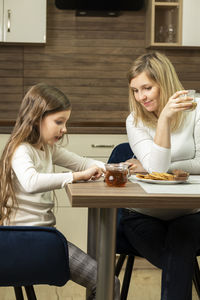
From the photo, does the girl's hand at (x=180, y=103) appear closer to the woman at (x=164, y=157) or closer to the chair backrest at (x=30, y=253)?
the woman at (x=164, y=157)

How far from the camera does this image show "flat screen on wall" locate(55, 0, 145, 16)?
4239 mm

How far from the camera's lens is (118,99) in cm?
450

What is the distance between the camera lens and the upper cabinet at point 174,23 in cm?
411

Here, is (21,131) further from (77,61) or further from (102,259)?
(77,61)

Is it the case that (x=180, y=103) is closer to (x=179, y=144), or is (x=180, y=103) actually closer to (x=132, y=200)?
(x=179, y=144)

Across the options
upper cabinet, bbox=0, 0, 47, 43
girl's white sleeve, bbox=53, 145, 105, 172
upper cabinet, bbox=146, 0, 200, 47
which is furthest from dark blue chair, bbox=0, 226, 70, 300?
upper cabinet, bbox=146, 0, 200, 47

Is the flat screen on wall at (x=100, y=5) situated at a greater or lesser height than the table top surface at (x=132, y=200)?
greater

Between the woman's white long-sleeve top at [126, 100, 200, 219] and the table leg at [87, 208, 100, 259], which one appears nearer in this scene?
the table leg at [87, 208, 100, 259]

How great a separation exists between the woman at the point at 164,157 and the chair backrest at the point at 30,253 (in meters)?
0.39

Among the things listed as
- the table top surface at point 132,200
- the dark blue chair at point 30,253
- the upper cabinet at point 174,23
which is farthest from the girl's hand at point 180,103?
the upper cabinet at point 174,23

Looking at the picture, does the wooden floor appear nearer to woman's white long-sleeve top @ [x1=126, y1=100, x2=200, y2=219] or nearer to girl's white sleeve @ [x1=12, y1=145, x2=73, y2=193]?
woman's white long-sleeve top @ [x1=126, y1=100, x2=200, y2=219]

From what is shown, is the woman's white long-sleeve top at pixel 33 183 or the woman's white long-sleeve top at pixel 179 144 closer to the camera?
the woman's white long-sleeve top at pixel 33 183

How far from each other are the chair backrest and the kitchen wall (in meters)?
2.94

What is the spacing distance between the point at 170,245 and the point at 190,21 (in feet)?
9.14
